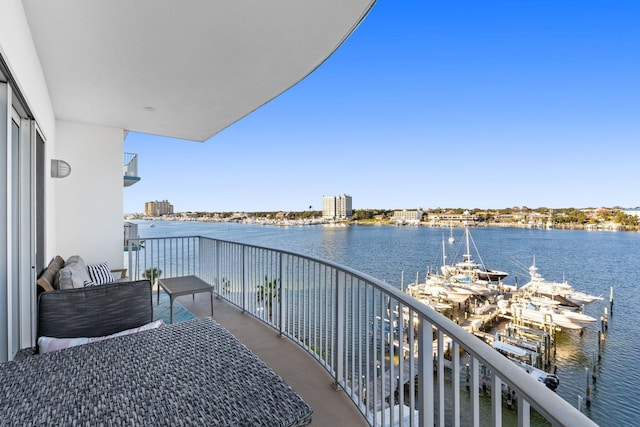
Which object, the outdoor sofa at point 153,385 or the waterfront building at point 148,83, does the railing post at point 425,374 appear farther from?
the outdoor sofa at point 153,385

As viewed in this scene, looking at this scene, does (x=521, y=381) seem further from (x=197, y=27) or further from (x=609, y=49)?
(x=609, y=49)

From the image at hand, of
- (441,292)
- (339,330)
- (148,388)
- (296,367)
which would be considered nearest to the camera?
(148,388)

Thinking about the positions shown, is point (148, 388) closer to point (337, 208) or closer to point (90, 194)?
point (90, 194)

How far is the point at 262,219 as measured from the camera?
28609 mm

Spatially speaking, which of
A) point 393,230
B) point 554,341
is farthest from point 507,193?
point 554,341

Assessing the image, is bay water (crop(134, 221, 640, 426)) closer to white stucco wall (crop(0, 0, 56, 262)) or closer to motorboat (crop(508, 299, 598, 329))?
motorboat (crop(508, 299, 598, 329))

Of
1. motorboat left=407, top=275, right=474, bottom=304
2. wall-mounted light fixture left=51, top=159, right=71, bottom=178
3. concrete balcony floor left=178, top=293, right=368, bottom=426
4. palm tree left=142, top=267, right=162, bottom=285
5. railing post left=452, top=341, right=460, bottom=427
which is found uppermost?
wall-mounted light fixture left=51, top=159, right=71, bottom=178

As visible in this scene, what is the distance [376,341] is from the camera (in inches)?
77.5

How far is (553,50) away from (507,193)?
43.5 feet

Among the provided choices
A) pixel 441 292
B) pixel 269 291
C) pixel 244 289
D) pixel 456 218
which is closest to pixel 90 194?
pixel 244 289

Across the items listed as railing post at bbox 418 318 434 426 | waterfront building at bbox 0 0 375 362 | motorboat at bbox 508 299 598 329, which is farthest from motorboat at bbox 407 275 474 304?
railing post at bbox 418 318 434 426

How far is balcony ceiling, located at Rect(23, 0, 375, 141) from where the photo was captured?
2.16m

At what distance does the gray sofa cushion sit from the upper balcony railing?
4.62 feet

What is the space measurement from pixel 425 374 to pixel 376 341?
2.39ft
